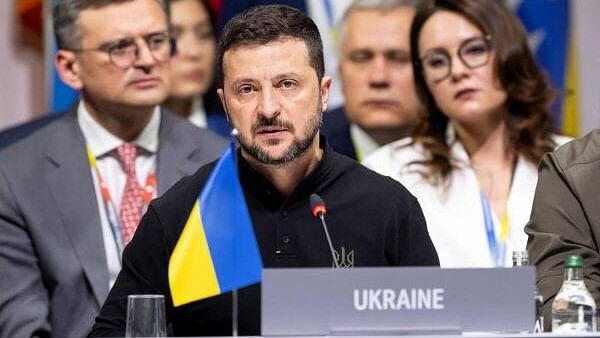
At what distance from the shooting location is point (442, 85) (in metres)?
4.96

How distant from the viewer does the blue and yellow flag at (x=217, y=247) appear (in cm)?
296

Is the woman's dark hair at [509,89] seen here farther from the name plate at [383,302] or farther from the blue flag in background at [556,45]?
the name plate at [383,302]

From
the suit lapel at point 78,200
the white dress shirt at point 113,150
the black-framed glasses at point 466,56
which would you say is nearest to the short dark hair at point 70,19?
the white dress shirt at point 113,150

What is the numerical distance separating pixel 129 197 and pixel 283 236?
4.55 feet

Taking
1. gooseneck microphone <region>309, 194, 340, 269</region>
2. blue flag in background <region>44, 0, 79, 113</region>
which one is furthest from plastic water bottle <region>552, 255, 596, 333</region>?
blue flag in background <region>44, 0, 79, 113</region>

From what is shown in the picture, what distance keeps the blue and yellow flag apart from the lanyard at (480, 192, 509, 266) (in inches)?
75.7

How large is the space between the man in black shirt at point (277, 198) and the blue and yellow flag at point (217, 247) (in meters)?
0.27

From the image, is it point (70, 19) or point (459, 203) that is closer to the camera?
point (459, 203)

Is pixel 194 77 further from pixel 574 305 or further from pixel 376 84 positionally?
pixel 574 305

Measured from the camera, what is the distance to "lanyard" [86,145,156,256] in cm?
450

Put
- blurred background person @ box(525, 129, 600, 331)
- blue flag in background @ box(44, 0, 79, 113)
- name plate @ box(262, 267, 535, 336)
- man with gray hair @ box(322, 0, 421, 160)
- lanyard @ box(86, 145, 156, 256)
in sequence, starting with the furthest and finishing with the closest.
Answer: blue flag in background @ box(44, 0, 79, 113), man with gray hair @ box(322, 0, 421, 160), lanyard @ box(86, 145, 156, 256), blurred background person @ box(525, 129, 600, 331), name plate @ box(262, 267, 535, 336)

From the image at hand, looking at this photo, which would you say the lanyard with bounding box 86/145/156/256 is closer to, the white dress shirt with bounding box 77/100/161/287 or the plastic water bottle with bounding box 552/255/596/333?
the white dress shirt with bounding box 77/100/161/287

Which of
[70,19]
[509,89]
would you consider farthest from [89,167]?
[509,89]

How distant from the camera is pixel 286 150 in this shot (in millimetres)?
3289
